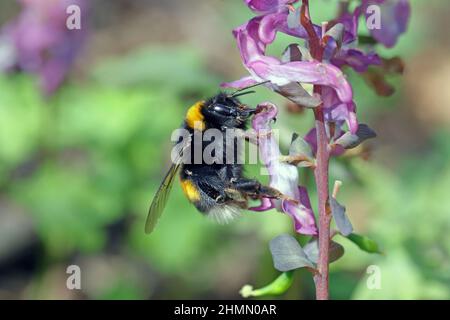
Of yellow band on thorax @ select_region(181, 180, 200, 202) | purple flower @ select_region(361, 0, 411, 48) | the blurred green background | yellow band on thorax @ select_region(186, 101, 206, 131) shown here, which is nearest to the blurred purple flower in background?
the blurred green background

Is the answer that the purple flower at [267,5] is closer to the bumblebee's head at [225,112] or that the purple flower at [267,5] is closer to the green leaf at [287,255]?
the bumblebee's head at [225,112]

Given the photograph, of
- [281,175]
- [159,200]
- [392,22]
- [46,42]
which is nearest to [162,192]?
[159,200]

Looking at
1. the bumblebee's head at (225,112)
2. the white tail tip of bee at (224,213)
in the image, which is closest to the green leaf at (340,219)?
the bumblebee's head at (225,112)

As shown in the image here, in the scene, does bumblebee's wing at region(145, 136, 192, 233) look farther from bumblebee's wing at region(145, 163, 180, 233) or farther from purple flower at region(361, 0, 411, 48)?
purple flower at region(361, 0, 411, 48)

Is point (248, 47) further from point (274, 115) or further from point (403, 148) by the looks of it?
point (403, 148)

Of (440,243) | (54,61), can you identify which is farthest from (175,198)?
(440,243)

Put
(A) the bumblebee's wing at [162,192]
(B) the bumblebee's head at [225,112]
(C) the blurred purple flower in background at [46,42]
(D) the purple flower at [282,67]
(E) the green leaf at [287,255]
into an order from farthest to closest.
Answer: (C) the blurred purple flower in background at [46,42] < (A) the bumblebee's wing at [162,192] < (B) the bumblebee's head at [225,112] < (E) the green leaf at [287,255] < (D) the purple flower at [282,67]

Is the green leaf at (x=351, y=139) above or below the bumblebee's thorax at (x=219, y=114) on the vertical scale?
below
